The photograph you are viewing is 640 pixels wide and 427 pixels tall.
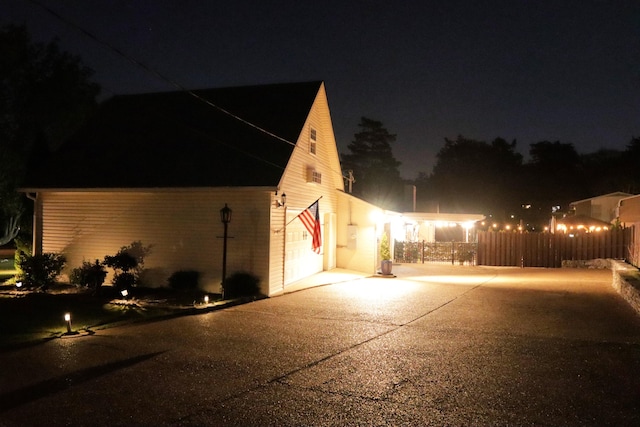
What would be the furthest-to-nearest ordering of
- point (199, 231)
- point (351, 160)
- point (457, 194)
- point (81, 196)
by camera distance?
point (351, 160) < point (457, 194) < point (81, 196) < point (199, 231)

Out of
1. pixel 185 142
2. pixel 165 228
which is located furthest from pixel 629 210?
pixel 165 228

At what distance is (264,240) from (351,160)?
52.2m

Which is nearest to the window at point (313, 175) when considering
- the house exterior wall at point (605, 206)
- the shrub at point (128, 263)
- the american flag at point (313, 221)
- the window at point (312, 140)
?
the window at point (312, 140)

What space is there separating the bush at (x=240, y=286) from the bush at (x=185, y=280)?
1.30 m

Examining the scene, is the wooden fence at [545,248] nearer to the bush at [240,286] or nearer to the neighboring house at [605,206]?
the bush at [240,286]

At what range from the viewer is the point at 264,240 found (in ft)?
48.9

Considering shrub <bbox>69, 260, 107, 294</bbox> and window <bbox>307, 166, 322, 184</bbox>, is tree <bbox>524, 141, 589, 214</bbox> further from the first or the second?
shrub <bbox>69, 260, 107, 294</bbox>

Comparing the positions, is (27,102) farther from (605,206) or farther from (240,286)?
(605,206)

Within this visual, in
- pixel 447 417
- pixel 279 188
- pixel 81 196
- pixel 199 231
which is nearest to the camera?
pixel 447 417

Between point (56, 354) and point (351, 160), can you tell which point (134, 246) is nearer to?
point (56, 354)

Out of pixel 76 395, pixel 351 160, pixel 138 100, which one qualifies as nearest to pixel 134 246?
pixel 138 100

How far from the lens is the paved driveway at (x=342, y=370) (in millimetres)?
5660

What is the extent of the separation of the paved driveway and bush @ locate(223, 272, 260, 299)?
191 centimetres

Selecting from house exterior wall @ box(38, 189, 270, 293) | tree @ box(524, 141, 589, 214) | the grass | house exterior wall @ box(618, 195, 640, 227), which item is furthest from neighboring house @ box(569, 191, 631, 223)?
the grass
